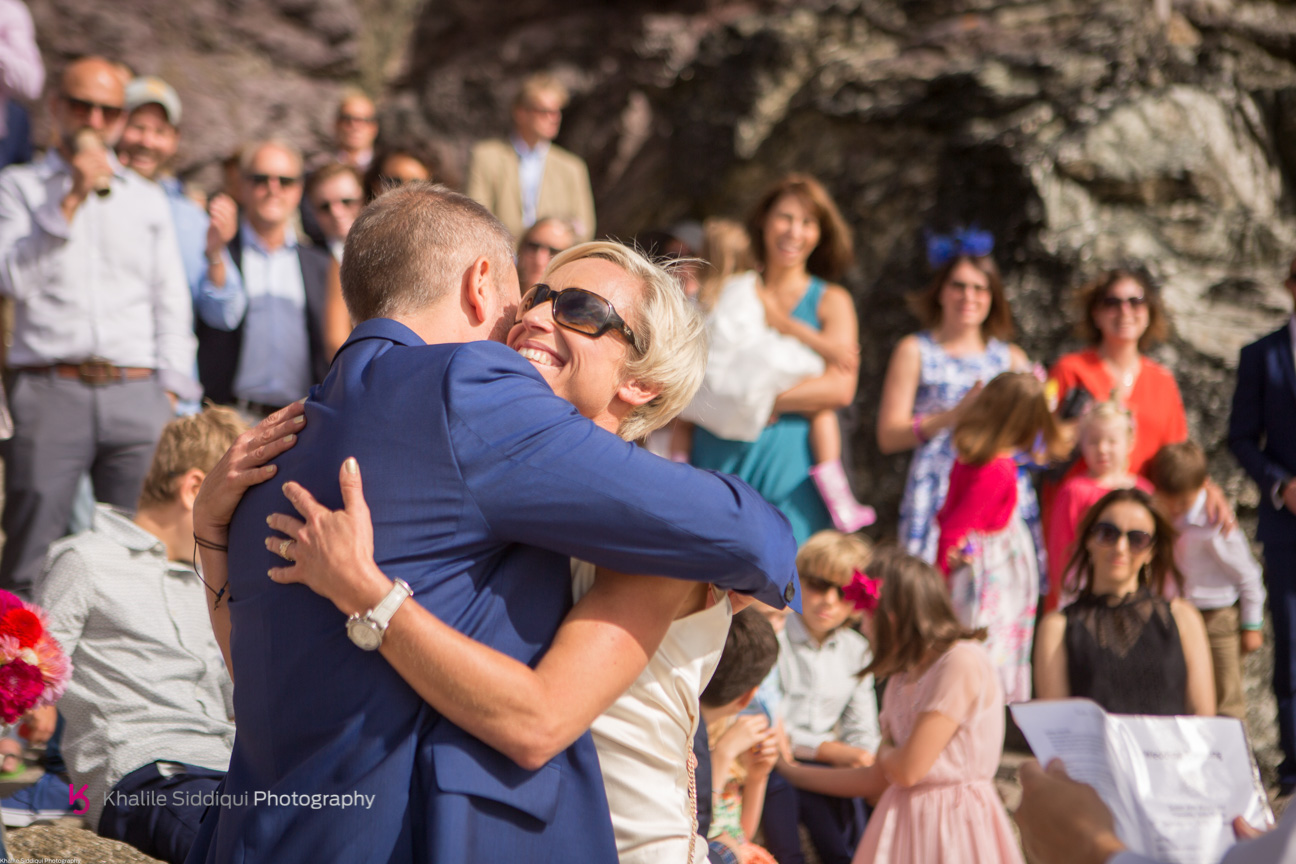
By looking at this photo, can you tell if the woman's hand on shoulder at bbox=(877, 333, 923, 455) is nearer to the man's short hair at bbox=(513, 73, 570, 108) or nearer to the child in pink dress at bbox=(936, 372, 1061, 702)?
the child in pink dress at bbox=(936, 372, 1061, 702)

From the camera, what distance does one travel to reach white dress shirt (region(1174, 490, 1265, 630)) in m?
5.34

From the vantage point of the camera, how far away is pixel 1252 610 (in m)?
5.38

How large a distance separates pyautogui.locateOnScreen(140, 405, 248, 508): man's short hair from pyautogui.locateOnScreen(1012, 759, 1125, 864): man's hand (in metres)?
2.41

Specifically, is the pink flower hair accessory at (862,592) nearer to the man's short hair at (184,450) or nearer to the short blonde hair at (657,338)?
the short blonde hair at (657,338)

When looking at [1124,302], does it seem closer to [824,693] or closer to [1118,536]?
[1118,536]

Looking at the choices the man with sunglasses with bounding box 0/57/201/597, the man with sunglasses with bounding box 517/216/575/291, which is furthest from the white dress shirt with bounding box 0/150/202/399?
the man with sunglasses with bounding box 517/216/575/291

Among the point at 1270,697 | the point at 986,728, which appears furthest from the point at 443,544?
the point at 1270,697

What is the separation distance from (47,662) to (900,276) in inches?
247

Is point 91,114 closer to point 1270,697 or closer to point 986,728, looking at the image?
point 986,728

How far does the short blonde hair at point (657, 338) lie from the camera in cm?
207

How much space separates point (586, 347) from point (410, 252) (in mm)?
341

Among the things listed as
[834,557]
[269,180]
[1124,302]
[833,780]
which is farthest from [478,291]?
[1124,302]

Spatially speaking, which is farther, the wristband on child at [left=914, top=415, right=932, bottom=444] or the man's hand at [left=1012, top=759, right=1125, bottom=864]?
the wristband on child at [left=914, top=415, right=932, bottom=444]

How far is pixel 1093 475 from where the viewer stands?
5367 millimetres
